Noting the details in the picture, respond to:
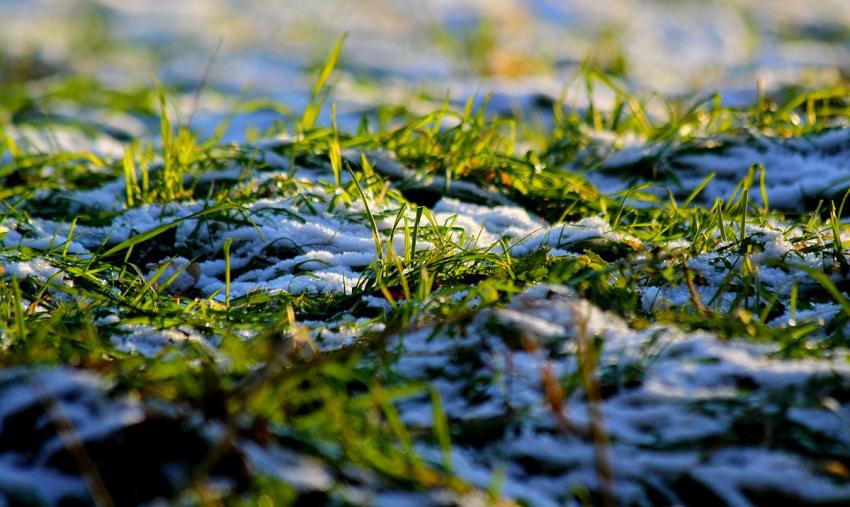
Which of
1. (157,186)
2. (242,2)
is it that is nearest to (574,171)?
(157,186)

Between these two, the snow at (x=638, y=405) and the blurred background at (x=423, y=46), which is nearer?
the snow at (x=638, y=405)

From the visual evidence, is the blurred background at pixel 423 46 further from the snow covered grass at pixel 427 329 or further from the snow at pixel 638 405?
the snow at pixel 638 405

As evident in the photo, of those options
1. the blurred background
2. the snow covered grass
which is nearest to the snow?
the snow covered grass

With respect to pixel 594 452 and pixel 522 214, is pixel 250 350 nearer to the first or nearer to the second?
pixel 594 452

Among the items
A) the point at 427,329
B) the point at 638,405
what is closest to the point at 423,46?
the point at 427,329

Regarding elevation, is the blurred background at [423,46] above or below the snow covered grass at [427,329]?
below

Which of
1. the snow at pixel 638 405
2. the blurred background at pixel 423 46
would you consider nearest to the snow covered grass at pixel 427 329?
the snow at pixel 638 405
